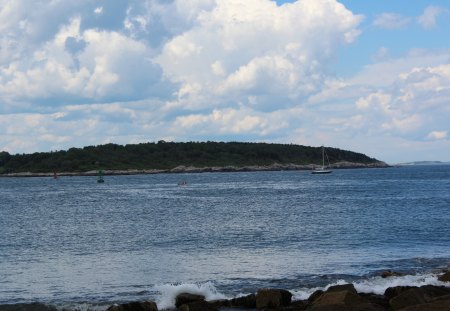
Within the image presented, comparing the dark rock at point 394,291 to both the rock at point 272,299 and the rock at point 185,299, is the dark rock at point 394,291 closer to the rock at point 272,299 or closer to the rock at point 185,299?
the rock at point 272,299

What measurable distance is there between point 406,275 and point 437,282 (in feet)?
10.2

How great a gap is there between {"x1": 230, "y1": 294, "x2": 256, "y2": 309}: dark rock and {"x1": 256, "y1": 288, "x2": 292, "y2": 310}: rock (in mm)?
421

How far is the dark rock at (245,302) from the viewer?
86.0 feet

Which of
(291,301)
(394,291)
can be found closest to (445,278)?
(394,291)

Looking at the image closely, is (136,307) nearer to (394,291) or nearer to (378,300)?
(378,300)

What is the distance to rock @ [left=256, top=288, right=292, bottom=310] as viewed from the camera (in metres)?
25.5

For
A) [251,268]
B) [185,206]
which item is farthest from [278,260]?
[185,206]

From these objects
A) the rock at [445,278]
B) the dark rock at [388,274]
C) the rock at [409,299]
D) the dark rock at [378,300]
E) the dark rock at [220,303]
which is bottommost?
the dark rock at [220,303]

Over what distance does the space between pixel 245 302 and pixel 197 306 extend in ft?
7.93

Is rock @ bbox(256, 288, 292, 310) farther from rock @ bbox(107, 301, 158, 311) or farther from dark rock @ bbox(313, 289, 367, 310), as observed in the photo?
rock @ bbox(107, 301, 158, 311)

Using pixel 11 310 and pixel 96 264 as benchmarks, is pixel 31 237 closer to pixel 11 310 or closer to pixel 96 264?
pixel 96 264

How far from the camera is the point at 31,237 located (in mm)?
56781

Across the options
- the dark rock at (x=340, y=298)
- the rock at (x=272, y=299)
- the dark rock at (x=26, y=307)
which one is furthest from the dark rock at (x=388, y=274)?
the dark rock at (x=26, y=307)

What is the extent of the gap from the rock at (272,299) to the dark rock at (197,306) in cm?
186
